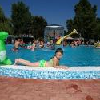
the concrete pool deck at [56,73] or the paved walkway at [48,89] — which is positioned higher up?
the concrete pool deck at [56,73]

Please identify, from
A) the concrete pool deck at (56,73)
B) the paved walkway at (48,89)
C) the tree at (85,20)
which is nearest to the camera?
the paved walkway at (48,89)

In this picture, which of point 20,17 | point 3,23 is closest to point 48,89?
point 3,23

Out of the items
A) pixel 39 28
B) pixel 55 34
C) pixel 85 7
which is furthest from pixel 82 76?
pixel 39 28

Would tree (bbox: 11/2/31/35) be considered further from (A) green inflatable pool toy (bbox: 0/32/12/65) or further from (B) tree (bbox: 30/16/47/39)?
(A) green inflatable pool toy (bbox: 0/32/12/65)

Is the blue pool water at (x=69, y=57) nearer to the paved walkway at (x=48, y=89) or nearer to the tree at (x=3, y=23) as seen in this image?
the paved walkway at (x=48, y=89)

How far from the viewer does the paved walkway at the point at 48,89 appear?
4762 mm

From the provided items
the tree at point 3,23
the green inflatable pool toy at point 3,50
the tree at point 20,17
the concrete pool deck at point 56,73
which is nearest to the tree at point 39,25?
the tree at point 20,17

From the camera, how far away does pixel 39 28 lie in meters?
68.6

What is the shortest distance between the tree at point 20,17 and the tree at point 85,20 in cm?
1030

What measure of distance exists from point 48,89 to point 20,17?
46.2 metres

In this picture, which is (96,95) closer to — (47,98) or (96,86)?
(96,86)

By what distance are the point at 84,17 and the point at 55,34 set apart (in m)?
21.7

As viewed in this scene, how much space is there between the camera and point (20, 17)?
1983 inches

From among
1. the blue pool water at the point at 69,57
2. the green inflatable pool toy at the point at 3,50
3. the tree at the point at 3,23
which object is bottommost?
the blue pool water at the point at 69,57
